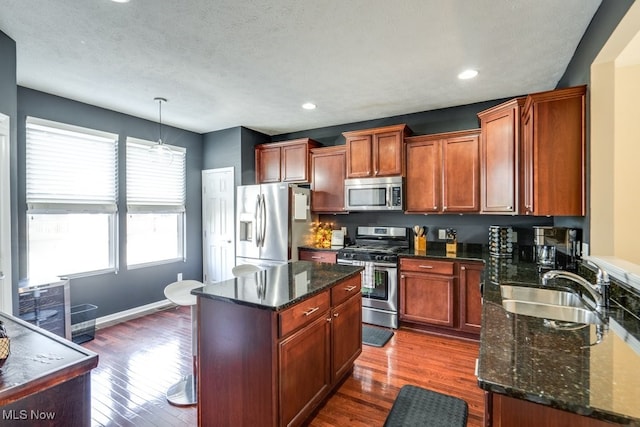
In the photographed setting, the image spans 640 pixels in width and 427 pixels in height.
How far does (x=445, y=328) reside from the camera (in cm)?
348

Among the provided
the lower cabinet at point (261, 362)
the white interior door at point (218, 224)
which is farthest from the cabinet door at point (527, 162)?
the white interior door at point (218, 224)

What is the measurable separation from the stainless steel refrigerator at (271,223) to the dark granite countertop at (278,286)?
1.42 meters

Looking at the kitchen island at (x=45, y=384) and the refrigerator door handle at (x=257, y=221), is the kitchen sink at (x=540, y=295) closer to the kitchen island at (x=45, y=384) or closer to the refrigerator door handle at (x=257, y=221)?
the kitchen island at (x=45, y=384)

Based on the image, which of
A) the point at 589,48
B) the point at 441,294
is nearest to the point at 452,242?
the point at 441,294

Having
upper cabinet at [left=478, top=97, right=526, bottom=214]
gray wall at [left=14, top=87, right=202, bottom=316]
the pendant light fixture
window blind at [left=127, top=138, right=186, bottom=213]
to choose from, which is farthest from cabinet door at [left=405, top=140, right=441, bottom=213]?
gray wall at [left=14, top=87, right=202, bottom=316]

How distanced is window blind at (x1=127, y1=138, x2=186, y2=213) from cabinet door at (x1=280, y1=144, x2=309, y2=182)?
5.07ft

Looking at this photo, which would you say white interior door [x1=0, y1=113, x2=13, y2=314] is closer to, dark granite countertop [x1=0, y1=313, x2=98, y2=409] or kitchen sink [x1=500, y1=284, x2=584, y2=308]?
dark granite countertop [x1=0, y1=313, x2=98, y2=409]

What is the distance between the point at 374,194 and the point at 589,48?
238 centimetres

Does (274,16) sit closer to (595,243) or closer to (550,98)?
(550,98)

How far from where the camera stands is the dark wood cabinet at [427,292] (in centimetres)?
339

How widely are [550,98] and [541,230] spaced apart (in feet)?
3.67

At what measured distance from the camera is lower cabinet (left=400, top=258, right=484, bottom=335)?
3299 mm

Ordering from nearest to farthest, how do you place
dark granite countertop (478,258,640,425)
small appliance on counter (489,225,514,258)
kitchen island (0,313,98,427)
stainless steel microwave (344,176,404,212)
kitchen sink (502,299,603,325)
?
dark granite countertop (478,258,640,425) < kitchen island (0,313,98,427) < kitchen sink (502,299,603,325) < small appliance on counter (489,225,514,258) < stainless steel microwave (344,176,404,212)

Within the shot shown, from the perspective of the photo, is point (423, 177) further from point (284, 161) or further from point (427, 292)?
point (284, 161)
